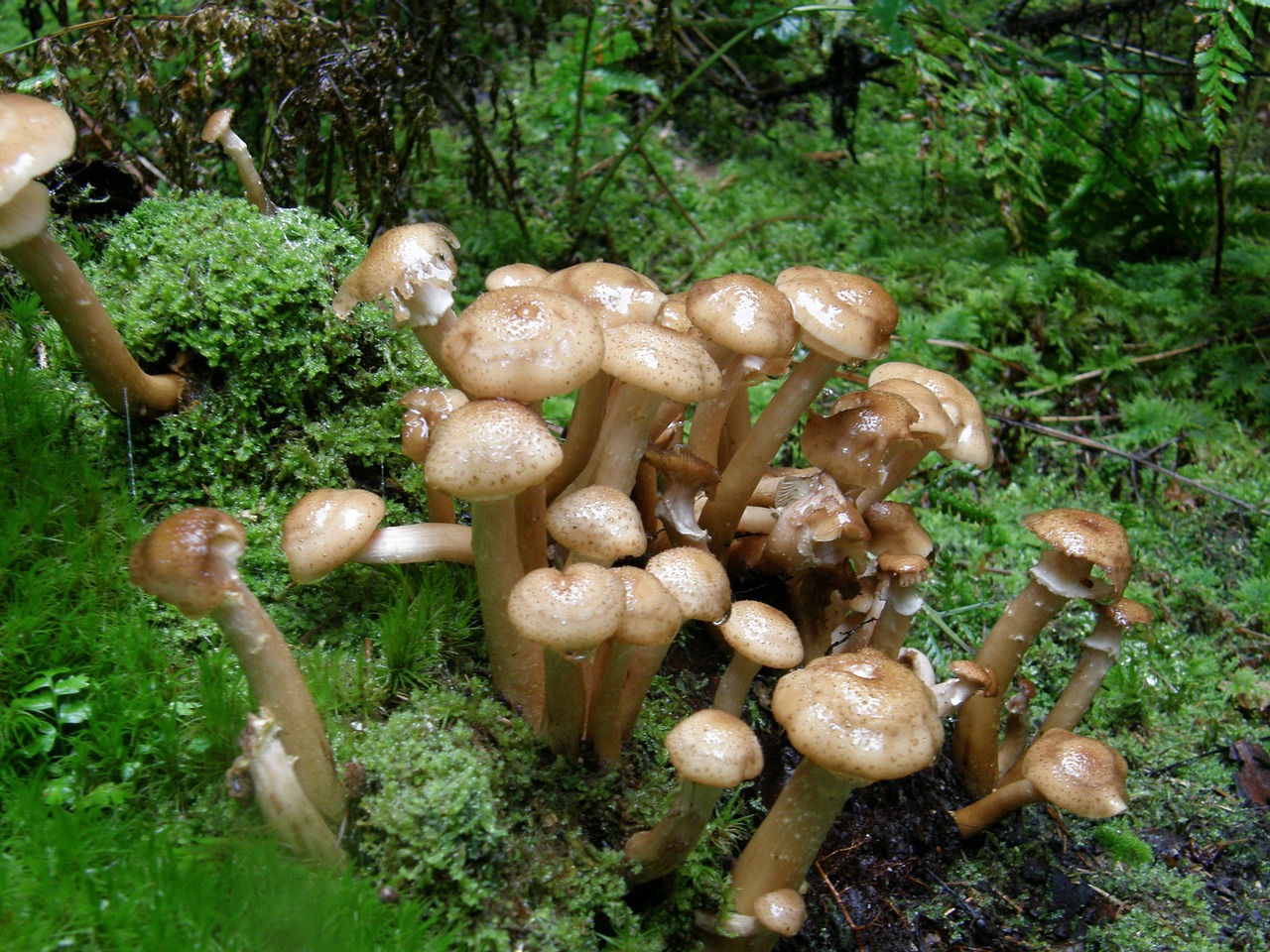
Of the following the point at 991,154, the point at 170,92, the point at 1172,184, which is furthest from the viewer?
the point at 1172,184

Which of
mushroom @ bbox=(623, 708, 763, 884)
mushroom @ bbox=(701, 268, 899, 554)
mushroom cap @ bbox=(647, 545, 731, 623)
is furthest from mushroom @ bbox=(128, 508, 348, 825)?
mushroom @ bbox=(701, 268, 899, 554)

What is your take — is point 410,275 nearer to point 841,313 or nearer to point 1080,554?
point 841,313

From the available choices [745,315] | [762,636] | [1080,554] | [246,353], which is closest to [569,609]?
[762,636]

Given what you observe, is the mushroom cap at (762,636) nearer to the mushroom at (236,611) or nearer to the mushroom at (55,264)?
the mushroom at (236,611)

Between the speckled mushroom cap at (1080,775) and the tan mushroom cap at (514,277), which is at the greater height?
the tan mushroom cap at (514,277)

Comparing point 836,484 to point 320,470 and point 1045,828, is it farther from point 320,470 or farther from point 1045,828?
point 320,470

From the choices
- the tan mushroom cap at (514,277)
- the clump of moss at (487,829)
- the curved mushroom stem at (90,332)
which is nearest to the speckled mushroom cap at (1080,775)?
the clump of moss at (487,829)

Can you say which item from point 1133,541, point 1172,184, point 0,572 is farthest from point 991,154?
point 0,572
